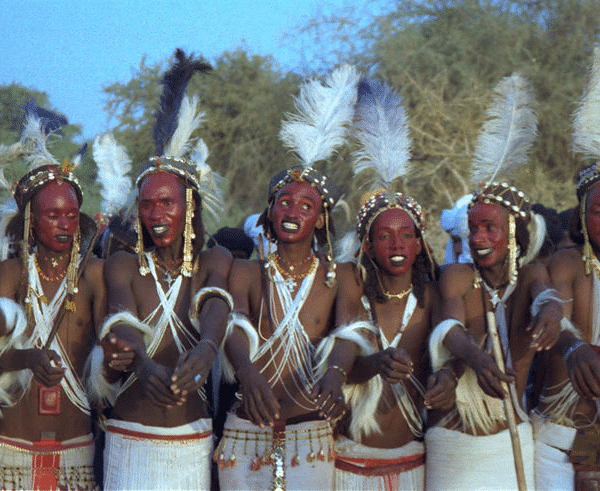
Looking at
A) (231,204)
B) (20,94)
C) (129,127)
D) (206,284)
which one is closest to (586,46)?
(231,204)

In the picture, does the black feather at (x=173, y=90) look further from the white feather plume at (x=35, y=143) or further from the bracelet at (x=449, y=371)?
the bracelet at (x=449, y=371)

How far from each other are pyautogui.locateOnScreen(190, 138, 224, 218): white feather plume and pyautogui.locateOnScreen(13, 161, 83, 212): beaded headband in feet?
2.19

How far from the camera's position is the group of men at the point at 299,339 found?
→ 4.34m

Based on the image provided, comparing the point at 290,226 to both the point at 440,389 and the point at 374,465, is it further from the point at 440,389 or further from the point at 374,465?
the point at 374,465

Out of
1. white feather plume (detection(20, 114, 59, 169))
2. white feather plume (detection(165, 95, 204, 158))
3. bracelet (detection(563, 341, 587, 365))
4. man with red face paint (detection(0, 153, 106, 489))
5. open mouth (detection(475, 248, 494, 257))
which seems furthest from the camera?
white feather plume (detection(165, 95, 204, 158))

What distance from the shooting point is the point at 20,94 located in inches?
253

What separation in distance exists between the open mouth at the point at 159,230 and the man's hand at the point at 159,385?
0.82 m

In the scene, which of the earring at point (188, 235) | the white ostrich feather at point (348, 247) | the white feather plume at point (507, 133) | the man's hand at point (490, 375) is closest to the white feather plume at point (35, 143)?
the earring at point (188, 235)

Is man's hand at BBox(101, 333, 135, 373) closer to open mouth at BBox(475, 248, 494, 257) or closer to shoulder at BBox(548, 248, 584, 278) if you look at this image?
open mouth at BBox(475, 248, 494, 257)

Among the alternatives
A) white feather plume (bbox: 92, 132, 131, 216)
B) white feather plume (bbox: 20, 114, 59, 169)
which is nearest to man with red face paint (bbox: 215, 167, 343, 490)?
white feather plume (bbox: 20, 114, 59, 169)

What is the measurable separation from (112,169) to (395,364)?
258cm

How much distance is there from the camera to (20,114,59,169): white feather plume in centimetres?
488

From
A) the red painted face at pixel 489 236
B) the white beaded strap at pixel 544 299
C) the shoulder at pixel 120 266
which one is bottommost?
the white beaded strap at pixel 544 299

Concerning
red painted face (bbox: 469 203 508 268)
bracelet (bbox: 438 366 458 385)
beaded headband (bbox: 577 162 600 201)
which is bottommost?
bracelet (bbox: 438 366 458 385)
